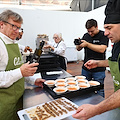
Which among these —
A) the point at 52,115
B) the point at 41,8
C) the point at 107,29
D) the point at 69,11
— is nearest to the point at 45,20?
the point at 41,8

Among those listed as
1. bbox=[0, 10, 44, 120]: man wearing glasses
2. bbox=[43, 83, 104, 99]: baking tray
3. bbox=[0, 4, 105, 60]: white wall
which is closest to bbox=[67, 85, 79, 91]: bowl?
bbox=[43, 83, 104, 99]: baking tray

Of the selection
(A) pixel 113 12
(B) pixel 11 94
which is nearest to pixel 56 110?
(B) pixel 11 94

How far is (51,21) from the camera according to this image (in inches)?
256

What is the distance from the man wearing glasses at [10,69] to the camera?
113 centimetres

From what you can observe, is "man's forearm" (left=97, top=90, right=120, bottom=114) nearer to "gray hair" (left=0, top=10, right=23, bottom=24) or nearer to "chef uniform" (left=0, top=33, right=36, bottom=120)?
"chef uniform" (left=0, top=33, right=36, bottom=120)

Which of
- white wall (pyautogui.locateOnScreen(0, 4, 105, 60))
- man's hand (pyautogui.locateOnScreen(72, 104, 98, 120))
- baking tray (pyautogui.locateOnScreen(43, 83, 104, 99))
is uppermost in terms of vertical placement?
white wall (pyautogui.locateOnScreen(0, 4, 105, 60))

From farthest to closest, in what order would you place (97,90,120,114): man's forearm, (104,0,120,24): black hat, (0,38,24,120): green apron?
(0,38,24,120): green apron, (104,0,120,24): black hat, (97,90,120,114): man's forearm

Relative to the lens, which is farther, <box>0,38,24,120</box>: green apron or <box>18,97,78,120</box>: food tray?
<box>0,38,24,120</box>: green apron

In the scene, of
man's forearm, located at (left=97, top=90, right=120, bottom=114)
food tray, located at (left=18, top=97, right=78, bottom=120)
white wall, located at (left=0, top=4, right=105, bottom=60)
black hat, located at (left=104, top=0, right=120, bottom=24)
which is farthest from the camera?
white wall, located at (left=0, top=4, right=105, bottom=60)

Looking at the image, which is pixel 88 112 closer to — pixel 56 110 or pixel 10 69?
pixel 56 110

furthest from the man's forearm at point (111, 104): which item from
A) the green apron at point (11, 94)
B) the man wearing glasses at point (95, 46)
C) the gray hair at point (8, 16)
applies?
the man wearing glasses at point (95, 46)

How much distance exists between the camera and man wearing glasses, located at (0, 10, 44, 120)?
113 centimetres

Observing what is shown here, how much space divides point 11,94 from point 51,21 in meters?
5.76

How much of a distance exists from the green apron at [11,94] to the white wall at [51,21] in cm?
509
